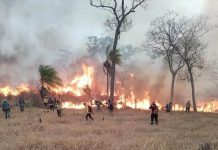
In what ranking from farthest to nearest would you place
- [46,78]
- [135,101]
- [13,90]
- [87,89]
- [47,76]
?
[135,101] < [87,89] < [13,90] < [46,78] < [47,76]

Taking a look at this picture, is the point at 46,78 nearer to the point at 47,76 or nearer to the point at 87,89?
the point at 47,76

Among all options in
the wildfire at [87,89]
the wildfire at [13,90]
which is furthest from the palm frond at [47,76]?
the wildfire at [13,90]

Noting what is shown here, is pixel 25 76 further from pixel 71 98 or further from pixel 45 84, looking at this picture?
pixel 45 84

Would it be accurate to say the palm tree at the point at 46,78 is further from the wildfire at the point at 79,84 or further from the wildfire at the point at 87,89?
the wildfire at the point at 79,84

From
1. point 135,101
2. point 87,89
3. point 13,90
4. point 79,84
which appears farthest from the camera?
point 79,84

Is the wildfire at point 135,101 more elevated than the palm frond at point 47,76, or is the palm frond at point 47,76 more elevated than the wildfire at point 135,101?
the palm frond at point 47,76

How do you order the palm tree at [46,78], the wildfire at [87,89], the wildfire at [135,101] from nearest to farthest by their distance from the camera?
the palm tree at [46,78] → the wildfire at [87,89] → the wildfire at [135,101]

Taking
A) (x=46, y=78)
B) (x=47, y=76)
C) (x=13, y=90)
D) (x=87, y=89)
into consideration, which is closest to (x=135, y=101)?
(x=87, y=89)

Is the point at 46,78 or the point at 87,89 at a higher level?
the point at 46,78

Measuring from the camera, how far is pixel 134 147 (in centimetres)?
1619

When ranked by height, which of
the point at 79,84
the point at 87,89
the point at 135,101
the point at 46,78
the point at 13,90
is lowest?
the point at 135,101

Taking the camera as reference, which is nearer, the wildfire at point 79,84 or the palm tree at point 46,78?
the palm tree at point 46,78

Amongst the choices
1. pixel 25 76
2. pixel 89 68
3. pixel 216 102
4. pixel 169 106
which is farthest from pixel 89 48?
pixel 169 106

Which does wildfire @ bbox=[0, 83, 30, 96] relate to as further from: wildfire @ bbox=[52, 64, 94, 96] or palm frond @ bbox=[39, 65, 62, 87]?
palm frond @ bbox=[39, 65, 62, 87]
